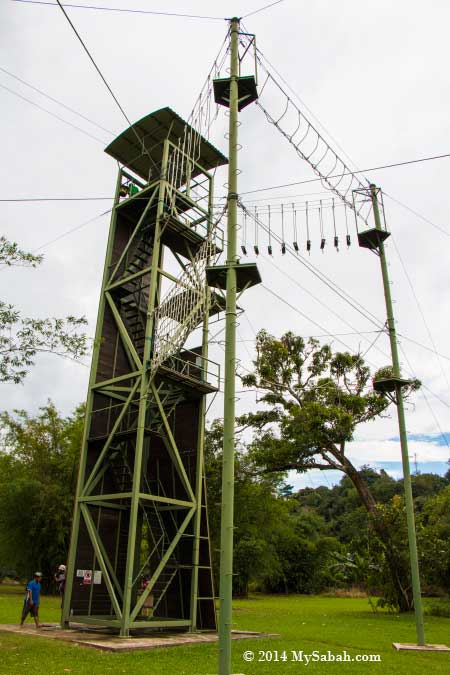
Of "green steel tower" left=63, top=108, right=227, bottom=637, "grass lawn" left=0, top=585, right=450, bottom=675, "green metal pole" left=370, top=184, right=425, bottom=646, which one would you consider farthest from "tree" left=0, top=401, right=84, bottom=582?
"green metal pole" left=370, top=184, right=425, bottom=646

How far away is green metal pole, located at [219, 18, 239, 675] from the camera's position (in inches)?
260

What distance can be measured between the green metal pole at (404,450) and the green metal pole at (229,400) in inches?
277

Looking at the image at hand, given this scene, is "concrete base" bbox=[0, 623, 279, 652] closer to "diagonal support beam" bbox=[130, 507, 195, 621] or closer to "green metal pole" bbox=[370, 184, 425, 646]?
"diagonal support beam" bbox=[130, 507, 195, 621]

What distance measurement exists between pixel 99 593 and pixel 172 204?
1257 centimetres

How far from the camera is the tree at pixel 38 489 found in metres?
31.6

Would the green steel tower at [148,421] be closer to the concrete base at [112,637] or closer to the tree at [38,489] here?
the concrete base at [112,637]

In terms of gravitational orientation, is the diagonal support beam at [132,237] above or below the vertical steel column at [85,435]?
above

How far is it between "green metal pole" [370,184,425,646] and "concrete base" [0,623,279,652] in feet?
13.9

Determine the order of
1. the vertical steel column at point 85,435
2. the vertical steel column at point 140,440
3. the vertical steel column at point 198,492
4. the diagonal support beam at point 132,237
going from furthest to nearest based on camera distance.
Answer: the diagonal support beam at point 132,237, the vertical steel column at point 198,492, the vertical steel column at point 85,435, the vertical steel column at point 140,440

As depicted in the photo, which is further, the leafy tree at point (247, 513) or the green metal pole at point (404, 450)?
the leafy tree at point (247, 513)

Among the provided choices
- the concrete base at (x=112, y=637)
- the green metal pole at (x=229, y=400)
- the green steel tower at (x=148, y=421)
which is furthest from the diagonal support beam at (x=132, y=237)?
the concrete base at (x=112, y=637)

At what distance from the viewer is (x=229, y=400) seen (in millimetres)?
7418

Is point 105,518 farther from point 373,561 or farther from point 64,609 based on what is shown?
point 373,561

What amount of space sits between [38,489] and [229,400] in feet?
91.5
